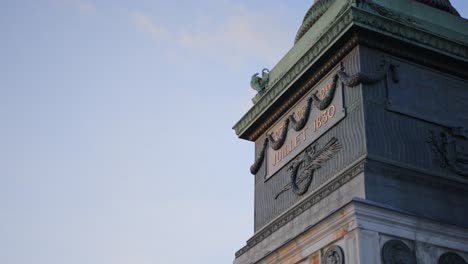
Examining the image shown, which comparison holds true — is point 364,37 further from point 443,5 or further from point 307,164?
point 443,5

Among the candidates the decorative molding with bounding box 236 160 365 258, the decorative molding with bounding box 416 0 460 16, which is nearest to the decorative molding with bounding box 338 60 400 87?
the decorative molding with bounding box 236 160 365 258

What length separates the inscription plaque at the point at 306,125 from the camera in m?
29.0

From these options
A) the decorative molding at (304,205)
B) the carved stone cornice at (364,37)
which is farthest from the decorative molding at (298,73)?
the decorative molding at (304,205)

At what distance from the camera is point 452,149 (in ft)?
92.4

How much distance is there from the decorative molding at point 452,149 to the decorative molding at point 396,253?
4.95 m

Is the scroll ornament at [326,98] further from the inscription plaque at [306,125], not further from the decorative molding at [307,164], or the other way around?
the decorative molding at [307,164]

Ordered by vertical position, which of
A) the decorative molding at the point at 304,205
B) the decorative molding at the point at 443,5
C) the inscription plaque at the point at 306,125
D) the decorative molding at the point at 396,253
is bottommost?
the decorative molding at the point at 396,253

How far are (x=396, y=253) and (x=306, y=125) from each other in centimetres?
848

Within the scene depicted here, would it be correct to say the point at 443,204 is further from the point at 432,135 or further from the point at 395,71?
the point at 395,71

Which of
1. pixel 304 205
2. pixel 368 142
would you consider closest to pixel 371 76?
pixel 368 142

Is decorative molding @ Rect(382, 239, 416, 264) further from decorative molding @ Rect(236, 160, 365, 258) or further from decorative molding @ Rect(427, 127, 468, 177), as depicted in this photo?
decorative molding @ Rect(427, 127, 468, 177)

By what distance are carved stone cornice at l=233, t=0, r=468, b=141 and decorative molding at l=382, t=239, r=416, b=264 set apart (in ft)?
28.7

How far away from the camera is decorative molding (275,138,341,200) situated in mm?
28453

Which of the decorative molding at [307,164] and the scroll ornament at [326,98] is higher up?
the scroll ornament at [326,98]
